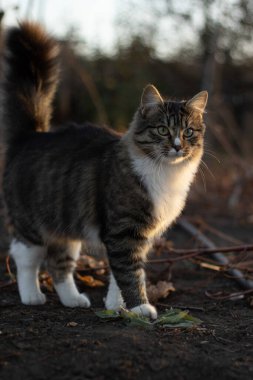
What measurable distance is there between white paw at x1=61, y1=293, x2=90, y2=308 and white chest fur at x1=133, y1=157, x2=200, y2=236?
751 mm

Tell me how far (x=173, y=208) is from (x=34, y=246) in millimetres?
1179

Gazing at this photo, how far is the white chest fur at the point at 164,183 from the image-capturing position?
3.92m

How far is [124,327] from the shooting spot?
3332 millimetres

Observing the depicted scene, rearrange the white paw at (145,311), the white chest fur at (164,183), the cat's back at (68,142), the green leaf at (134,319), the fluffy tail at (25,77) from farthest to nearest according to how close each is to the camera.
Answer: the fluffy tail at (25,77) → the cat's back at (68,142) → the white chest fur at (164,183) → the white paw at (145,311) → the green leaf at (134,319)

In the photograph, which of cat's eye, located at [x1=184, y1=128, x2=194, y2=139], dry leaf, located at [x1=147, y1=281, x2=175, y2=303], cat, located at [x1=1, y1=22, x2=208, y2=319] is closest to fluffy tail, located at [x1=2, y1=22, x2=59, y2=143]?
cat, located at [x1=1, y1=22, x2=208, y2=319]

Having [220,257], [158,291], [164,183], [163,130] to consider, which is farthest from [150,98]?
[220,257]

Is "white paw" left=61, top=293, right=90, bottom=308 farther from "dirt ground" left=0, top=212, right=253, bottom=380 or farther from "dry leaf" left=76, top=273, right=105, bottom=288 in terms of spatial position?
"dry leaf" left=76, top=273, right=105, bottom=288

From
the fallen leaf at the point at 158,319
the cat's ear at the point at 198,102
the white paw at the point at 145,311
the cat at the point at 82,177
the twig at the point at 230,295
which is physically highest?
the cat's ear at the point at 198,102

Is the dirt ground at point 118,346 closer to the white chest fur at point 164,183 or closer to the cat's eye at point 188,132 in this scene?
the white chest fur at point 164,183

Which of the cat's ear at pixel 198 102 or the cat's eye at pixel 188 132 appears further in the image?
the cat's ear at pixel 198 102

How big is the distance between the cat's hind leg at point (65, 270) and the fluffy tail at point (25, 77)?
1054 mm

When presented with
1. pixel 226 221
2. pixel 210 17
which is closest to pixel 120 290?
pixel 226 221

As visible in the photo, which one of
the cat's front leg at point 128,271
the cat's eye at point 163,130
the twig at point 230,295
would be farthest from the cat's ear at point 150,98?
the twig at point 230,295

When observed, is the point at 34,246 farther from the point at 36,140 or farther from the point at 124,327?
the point at 124,327
